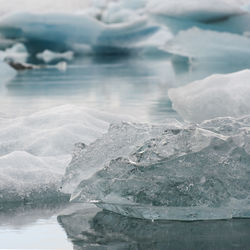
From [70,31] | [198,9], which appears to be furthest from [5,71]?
[70,31]

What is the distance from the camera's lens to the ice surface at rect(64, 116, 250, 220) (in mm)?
2352

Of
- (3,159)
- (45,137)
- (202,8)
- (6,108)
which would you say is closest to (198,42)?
(202,8)

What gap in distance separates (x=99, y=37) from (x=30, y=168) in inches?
654

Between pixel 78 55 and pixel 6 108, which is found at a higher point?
pixel 6 108

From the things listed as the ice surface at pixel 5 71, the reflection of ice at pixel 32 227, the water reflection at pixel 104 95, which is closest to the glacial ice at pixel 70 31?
the ice surface at pixel 5 71

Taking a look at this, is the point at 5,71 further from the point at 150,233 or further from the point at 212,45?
the point at 150,233

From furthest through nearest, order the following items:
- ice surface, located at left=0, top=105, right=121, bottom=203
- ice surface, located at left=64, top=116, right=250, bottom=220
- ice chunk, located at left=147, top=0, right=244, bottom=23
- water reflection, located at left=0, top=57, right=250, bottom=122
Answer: ice chunk, located at left=147, top=0, right=244, bottom=23 < water reflection, located at left=0, top=57, right=250, bottom=122 < ice surface, located at left=0, top=105, right=121, bottom=203 < ice surface, located at left=64, top=116, right=250, bottom=220

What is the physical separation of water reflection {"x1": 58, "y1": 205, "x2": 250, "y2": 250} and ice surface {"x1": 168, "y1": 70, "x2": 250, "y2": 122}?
2.15 m

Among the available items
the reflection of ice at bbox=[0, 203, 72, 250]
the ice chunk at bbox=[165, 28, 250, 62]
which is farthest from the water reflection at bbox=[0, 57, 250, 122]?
the reflection of ice at bbox=[0, 203, 72, 250]

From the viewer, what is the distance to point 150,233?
2.19 m

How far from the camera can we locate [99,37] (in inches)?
761

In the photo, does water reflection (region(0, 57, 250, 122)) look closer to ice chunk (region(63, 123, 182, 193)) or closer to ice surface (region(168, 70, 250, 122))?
ice surface (region(168, 70, 250, 122))

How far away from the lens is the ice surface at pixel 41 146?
2.78 meters

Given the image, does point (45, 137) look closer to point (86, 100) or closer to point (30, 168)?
point (30, 168)
